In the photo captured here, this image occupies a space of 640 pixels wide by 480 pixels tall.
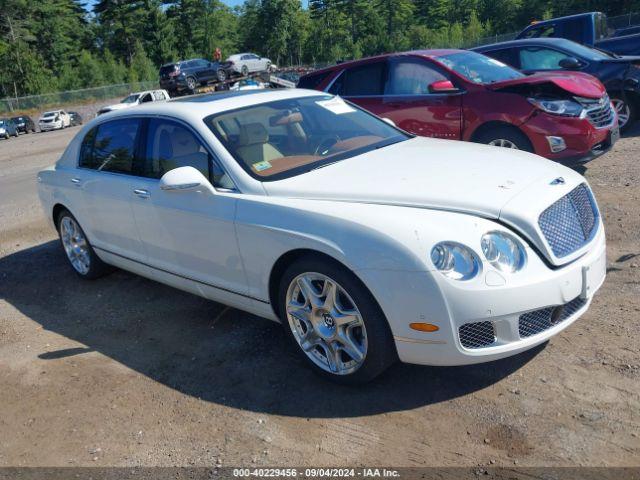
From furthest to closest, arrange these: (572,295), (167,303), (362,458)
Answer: (167,303) < (572,295) < (362,458)

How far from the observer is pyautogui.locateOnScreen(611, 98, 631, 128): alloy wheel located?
32.2 feet

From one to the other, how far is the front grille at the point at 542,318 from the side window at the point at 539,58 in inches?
300

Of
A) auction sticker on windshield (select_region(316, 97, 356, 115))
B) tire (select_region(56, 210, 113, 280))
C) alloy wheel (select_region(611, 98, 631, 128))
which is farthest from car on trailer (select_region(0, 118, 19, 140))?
auction sticker on windshield (select_region(316, 97, 356, 115))

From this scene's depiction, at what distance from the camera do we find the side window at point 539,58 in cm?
984

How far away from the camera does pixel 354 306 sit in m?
3.26

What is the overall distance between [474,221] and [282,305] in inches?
49.8

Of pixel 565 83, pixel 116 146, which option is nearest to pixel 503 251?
pixel 116 146

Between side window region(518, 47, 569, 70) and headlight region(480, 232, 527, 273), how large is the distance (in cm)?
778

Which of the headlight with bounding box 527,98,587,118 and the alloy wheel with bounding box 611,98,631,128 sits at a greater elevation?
the headlight with bounding box 527,98,587,118

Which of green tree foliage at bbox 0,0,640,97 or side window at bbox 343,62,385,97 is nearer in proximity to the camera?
side window at bbox 343,62,385,97

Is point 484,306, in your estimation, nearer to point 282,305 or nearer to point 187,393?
point 282,305

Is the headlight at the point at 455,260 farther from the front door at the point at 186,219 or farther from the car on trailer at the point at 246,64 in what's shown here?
the car on trailer at the point at 246,64

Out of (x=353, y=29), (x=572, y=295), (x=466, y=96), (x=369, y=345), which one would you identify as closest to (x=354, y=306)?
(x=369, y=345)

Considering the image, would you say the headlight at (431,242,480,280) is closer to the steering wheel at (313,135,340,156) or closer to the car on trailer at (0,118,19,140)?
the steering wheel at (313,135,340,156)
